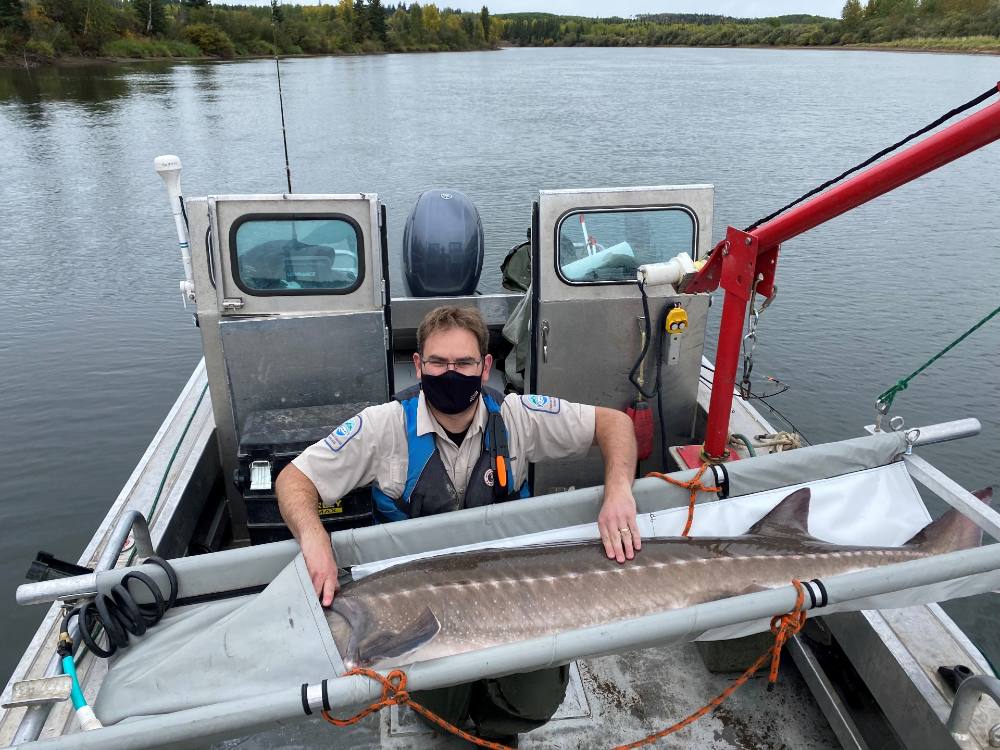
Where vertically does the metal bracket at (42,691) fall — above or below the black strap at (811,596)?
below

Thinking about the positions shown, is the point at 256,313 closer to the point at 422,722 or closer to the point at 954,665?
the point at 422,722

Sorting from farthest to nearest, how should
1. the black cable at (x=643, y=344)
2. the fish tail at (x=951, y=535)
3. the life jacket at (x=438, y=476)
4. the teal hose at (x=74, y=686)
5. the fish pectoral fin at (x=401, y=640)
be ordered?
1. the black cable at (x=643, y=344)
2. the life jacket at (x=438, y=476)
3. the fish tail at (x=951, y=535)
4. the fish pectoral fin at (x=401, y=640)
5. the teal hose at (x=74, y=686)

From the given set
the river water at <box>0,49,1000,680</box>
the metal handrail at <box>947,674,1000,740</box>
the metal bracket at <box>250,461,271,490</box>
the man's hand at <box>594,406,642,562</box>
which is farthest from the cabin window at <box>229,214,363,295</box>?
the river water at <box>0,49,1000,680</box>

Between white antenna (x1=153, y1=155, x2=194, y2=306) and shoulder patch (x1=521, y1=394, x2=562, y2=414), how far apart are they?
6.06 ft

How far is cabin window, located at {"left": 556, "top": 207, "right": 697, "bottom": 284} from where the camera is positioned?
3980mm

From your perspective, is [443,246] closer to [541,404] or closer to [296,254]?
[296,254]

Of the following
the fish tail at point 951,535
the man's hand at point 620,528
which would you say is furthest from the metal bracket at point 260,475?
the fish tail at point 951,535

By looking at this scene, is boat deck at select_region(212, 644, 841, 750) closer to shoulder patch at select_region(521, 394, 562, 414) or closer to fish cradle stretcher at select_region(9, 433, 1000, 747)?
fish cradle stretcher at select_region(9, 433, 1000, 747)

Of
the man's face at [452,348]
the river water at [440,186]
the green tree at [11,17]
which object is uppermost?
the green tree at [11,17]

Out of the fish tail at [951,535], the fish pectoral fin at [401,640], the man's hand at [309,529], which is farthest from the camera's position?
the fish tail at [951,535]

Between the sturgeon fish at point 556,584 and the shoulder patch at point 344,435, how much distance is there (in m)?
0.47

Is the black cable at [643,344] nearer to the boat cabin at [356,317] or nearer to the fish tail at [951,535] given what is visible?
the boat cabin at [356,317]

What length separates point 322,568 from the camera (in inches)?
84.5

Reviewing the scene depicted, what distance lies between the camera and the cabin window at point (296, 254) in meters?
3.63
